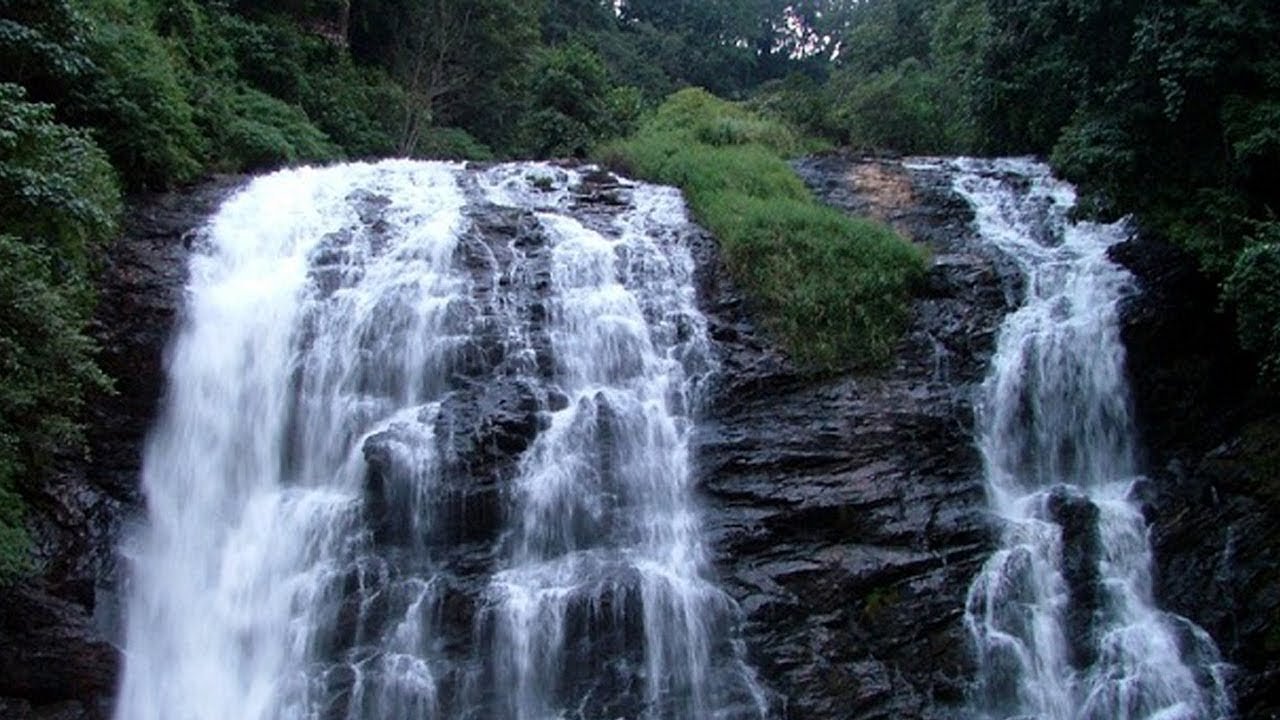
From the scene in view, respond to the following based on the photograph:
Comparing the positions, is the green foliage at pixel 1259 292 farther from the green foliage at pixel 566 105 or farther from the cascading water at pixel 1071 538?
the green foliage at pixel 566 105

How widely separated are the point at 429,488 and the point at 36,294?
4.35m

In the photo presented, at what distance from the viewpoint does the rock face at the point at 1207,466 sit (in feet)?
36.5

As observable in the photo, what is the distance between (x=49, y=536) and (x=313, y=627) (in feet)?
9.55

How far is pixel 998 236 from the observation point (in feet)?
53.6

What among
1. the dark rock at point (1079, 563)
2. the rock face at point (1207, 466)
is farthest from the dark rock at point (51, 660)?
the rock face at point (1207, 466)

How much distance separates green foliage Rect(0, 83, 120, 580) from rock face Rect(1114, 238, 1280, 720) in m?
11.2

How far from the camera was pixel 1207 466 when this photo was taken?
12.4 meters

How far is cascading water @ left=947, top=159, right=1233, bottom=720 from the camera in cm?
1107

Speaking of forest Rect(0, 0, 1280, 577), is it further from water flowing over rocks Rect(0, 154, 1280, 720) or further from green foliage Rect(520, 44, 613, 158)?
water flowing over rocks Rect(0, 154, 1280, 720)

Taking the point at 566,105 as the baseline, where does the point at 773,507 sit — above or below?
below

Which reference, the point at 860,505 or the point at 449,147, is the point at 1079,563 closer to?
the point at 860,505

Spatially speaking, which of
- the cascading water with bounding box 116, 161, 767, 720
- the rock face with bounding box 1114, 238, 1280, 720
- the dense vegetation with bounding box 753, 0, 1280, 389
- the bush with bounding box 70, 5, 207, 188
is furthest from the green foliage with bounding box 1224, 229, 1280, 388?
the bush with bounding box 70, 5, 207, 188

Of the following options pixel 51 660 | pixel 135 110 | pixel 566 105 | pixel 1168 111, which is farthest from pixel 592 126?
pixel 51 660

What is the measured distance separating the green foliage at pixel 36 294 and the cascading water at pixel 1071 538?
9402mm
